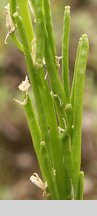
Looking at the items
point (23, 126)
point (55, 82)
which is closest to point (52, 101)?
point (55, 82)

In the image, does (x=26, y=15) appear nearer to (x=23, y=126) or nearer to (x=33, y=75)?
(x=33, y=75)

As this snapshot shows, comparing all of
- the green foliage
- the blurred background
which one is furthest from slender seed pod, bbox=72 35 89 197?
the blurred background

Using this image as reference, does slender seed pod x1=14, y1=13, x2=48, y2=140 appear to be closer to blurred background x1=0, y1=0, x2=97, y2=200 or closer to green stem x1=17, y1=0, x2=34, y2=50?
green stem x1=17, y1=0, x2=34, y2=50

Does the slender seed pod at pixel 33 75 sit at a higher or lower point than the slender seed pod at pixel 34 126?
higher

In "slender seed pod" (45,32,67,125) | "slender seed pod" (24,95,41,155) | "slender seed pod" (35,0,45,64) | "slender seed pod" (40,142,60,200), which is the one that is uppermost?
"slender seed pod" (35,0,45,64)

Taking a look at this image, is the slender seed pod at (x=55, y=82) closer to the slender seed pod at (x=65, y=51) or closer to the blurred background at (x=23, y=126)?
the slender seed pod at (x=65, y=51)

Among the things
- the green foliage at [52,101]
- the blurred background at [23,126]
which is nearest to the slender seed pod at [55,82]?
the green foliage at [52,101]
